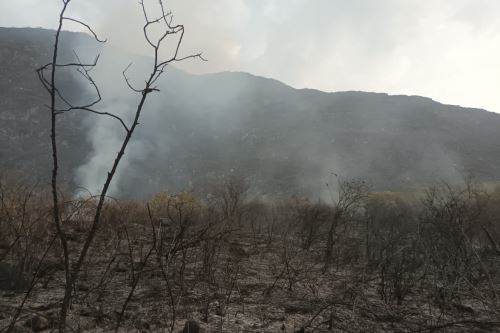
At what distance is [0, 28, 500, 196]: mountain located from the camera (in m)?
53.4

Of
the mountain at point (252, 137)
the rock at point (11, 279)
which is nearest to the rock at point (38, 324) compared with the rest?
the rock at point (11, 279)

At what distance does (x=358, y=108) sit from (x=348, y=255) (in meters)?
79.7

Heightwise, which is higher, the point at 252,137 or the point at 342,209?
the point at 252,137

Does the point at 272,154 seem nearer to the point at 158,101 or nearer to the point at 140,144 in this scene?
the point at 140,144

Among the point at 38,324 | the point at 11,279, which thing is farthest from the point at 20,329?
the point at 11,279

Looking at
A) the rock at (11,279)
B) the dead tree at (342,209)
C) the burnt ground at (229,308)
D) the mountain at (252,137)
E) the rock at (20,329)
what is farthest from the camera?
the mountain at (252,137)

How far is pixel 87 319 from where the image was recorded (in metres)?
2.48

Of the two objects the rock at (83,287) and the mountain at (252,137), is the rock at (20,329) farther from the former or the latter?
the mountain at (252,137)

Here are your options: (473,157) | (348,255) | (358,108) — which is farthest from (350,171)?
(348,255)

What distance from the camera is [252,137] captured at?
7119 centimetres

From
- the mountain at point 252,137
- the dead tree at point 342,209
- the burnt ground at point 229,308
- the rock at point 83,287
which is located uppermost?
the mountain at point 252,137

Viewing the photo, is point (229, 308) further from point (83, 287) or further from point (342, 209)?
point (342, 209)

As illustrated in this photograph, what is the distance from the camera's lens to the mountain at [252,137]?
53438 mm

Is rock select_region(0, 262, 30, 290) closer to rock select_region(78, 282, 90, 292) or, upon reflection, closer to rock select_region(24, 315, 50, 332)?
rock select_region(78, 282, 90, 292)
